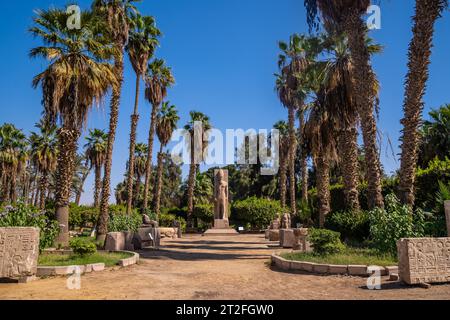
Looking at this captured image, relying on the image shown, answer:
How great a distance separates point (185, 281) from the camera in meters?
8.09

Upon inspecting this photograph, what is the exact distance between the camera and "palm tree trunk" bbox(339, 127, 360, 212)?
16.3 metres

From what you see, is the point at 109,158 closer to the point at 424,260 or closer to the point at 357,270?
the point at 357,270

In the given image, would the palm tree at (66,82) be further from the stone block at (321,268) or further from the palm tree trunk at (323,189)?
the palm tree trunk at (323,189)

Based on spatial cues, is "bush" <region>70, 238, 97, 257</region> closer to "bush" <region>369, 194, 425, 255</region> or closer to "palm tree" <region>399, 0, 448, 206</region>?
"bush" <region>369, 194, 425, 255</region>

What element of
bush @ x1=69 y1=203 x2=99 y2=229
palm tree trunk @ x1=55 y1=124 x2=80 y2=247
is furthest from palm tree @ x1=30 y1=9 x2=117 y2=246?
bush @ x1=69 y1=203 x2=99 y2=229

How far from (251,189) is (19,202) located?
4546 cm

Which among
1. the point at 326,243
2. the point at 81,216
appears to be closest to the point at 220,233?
the point at 81,216

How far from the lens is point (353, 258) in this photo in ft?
31.4

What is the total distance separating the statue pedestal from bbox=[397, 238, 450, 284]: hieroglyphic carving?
22.6 meters

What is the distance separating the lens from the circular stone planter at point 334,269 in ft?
27.2

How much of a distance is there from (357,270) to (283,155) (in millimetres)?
29491

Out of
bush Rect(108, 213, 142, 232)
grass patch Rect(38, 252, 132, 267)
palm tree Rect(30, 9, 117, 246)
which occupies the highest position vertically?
palm tree Rect(30, 9, 117, 246)

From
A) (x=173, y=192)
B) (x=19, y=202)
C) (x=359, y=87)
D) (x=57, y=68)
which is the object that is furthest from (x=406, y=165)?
(x=173, y=192)

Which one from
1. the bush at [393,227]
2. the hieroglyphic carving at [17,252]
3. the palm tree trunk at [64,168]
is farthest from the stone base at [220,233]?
Result: the hieroglyphic carving at [17,252]
